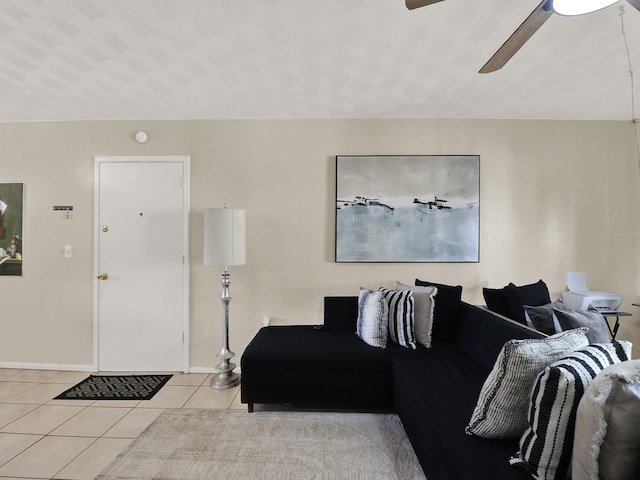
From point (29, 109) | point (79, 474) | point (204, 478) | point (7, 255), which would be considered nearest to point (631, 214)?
point (204, 478)

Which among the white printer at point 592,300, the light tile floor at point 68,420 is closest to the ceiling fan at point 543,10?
the white printer at point 592,300

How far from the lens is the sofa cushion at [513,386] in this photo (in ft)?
4.10

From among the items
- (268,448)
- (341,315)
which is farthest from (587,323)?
(268,448)

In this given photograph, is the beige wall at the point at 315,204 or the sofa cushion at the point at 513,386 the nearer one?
the sofa cushion at the point at 513,386

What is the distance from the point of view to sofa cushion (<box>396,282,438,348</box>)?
2.55 metres

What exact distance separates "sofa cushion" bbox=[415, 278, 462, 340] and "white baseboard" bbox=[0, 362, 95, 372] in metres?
3.42

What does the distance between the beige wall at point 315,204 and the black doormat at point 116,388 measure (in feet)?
1.17

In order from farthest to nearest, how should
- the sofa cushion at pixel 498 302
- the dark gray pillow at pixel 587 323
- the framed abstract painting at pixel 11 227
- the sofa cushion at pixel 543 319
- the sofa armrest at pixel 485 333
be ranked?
1. the framed abstract painting at pixel 11 227
2. the sofa cushion at pixel 498 302
3. the sofa cushion at pixel 543 319
4. the sofa armrest at pixel 485 333
5. the dark gray pillow at pixel 587 323

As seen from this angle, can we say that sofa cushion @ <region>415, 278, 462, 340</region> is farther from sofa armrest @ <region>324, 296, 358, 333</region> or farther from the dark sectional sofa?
sofa armrest @ <region>324, 296, 358, 333</region>

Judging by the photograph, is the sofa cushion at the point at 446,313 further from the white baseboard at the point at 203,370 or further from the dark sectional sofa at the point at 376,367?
the white baseboard at the point at 203,370

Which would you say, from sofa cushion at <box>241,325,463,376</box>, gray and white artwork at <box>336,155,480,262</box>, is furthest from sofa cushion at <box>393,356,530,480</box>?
gray and white artwork at <box>336,155,480,262</box>

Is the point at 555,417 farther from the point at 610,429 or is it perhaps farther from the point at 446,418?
the point at 446,418

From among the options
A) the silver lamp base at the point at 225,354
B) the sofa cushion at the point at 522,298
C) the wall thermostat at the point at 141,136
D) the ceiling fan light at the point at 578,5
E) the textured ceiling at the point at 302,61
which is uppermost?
the textured ceiling at the point at 302,61

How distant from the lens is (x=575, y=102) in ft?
9.50
